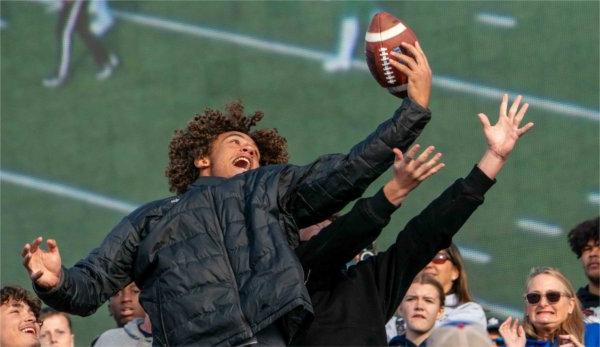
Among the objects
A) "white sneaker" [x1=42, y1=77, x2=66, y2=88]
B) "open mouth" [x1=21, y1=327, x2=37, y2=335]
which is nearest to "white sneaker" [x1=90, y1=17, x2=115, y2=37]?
"white sneaker" [x1=42, y1=77, x2=66, y2=88]

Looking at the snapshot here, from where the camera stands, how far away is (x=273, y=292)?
14.4 ft

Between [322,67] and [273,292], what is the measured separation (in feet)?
22.4

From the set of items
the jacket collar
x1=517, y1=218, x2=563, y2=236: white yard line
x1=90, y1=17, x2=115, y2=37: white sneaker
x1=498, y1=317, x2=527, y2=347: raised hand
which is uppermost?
x1=90, y1=17, x2=115, y2=37: white sneaker

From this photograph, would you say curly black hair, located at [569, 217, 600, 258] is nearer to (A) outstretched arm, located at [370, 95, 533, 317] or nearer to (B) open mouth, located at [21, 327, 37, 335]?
(A) outstretched arm, located at [370, 95, 533, 317]

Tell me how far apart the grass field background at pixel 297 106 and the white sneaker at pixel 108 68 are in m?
0.07

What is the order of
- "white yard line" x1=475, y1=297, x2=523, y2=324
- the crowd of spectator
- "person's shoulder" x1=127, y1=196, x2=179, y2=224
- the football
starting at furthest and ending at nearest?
"white yard line" x1=475, y1=297, x2=523, y2=324, the crowd of spectator, the football, "person's shoulder" x1=127, y1=196, x2=179, y2=224

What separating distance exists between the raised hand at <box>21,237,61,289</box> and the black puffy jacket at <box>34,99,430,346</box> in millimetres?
38

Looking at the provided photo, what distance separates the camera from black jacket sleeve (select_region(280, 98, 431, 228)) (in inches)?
179

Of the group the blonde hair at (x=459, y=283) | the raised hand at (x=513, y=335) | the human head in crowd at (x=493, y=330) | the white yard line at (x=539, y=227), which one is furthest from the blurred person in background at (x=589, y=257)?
the white yard line at (x=539, y=227)

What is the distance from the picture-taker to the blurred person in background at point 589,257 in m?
6.22

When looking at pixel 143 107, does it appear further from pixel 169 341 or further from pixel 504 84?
pixel 169 341

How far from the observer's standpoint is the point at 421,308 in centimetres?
572

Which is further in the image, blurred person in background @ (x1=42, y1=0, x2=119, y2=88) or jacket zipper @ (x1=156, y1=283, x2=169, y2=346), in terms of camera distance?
blurred person in background @ (x1=42, y1=0, x2=119, y2=88)

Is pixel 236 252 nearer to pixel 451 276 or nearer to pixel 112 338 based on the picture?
pixel 112 338
